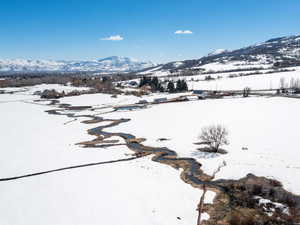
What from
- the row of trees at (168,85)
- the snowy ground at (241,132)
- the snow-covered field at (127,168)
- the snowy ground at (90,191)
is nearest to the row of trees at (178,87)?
the row of trees at (168,85)

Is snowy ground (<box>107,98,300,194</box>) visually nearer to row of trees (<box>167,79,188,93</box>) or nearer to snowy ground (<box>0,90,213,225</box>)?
snowy ground (<box>0,90,213,225</box>)

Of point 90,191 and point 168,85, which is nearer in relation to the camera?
point 90,191

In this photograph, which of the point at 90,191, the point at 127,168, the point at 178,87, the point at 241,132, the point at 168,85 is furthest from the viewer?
the point at 168,85

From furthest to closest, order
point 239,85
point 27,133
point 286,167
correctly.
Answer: point 239,85
point 27,133
point 286,167

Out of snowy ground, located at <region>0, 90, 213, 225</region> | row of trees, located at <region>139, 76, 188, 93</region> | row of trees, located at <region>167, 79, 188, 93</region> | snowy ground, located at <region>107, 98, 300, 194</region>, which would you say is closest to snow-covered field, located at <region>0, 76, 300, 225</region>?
snowy ground, located at <region>0, 90, 213, 225</region>

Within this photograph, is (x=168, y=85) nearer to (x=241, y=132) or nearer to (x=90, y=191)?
(x=241, y=132)

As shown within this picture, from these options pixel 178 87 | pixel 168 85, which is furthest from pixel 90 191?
pixel 178 87

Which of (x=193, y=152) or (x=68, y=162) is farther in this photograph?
(x=193, y=152)

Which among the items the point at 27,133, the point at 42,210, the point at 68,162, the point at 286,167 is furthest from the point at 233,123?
the point at 27,133

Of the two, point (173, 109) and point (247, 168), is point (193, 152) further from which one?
point (173, 109)

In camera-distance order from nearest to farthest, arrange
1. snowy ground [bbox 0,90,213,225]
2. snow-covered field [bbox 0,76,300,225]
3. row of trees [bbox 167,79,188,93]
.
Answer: snowy ground [bbox 0,90,213,225] → snow-covered field [bbox 0,76,300,225] → row of trees [bbox 167,79,188,93]

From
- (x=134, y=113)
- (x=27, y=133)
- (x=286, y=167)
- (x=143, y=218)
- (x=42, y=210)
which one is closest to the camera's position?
(x=143, y=218)
